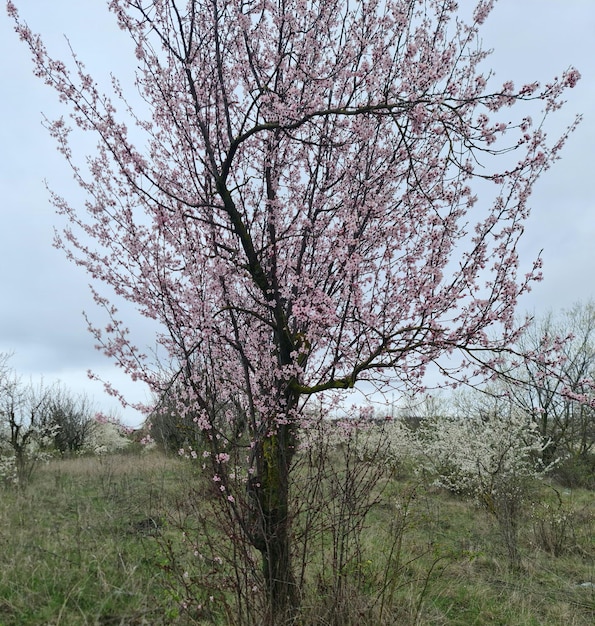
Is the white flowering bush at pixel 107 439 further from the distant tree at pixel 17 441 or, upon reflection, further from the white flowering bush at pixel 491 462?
the white flowering bush at pixel 491 462

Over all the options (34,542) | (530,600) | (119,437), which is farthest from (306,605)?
(119,437)

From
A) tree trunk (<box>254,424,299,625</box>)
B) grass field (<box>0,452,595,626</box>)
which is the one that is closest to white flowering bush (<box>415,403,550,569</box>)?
grass field (<box>0,452,595,626</box>)

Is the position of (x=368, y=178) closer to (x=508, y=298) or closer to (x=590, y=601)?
(x=508, y=298)

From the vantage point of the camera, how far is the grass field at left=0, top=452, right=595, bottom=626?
4.28 meters

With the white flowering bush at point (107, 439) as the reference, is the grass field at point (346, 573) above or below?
below

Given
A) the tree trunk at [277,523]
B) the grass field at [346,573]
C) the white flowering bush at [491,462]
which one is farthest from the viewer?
the white flowering bush at [491,462]

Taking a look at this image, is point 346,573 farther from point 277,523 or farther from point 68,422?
point 68,422

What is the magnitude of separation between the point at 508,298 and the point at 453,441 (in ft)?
34.2

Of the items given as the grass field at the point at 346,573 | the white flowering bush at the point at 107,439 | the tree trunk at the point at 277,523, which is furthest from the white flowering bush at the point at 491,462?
the white flowering bush at the point at 107,439

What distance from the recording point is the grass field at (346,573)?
4281mm

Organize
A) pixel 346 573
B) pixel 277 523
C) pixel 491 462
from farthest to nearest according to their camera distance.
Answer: pixel 491 462
pixel 277 523
pixel 346 573

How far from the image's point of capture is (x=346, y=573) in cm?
386

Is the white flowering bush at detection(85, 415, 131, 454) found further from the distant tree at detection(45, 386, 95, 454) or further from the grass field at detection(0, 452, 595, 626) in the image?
the grass field at detection(0, 452, 595, 626)

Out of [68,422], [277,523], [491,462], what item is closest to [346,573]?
[277,523]
